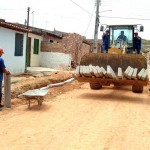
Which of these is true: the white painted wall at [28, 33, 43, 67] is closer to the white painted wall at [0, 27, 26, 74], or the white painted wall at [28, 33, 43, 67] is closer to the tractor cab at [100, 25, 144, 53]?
the white painted wall at [0, 27, 26, 74]

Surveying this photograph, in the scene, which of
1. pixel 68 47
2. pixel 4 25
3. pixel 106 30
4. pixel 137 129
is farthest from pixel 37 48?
pixel 137 129

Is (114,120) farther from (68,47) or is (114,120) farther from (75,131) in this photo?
(68,47)

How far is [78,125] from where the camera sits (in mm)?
8070

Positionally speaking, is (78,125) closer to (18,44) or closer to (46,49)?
(18,44)

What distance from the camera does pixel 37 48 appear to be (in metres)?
29.5

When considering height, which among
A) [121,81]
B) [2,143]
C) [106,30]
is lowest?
[2,143]

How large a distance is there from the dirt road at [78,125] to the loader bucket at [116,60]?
142cm

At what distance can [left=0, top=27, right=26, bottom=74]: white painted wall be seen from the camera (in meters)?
19.1

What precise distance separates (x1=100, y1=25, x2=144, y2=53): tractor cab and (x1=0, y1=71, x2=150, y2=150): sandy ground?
4181mm

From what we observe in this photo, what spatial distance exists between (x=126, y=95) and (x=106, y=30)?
13.3ft

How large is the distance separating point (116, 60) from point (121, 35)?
3412mm

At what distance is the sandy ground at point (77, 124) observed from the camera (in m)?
6.52

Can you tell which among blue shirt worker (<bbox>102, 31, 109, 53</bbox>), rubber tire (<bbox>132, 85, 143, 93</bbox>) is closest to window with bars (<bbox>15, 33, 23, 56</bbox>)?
blue shirt worker (<bbox>102, 31, 109, 53</bbox>)

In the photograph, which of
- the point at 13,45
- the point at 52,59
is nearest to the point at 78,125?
the point at 13,45
